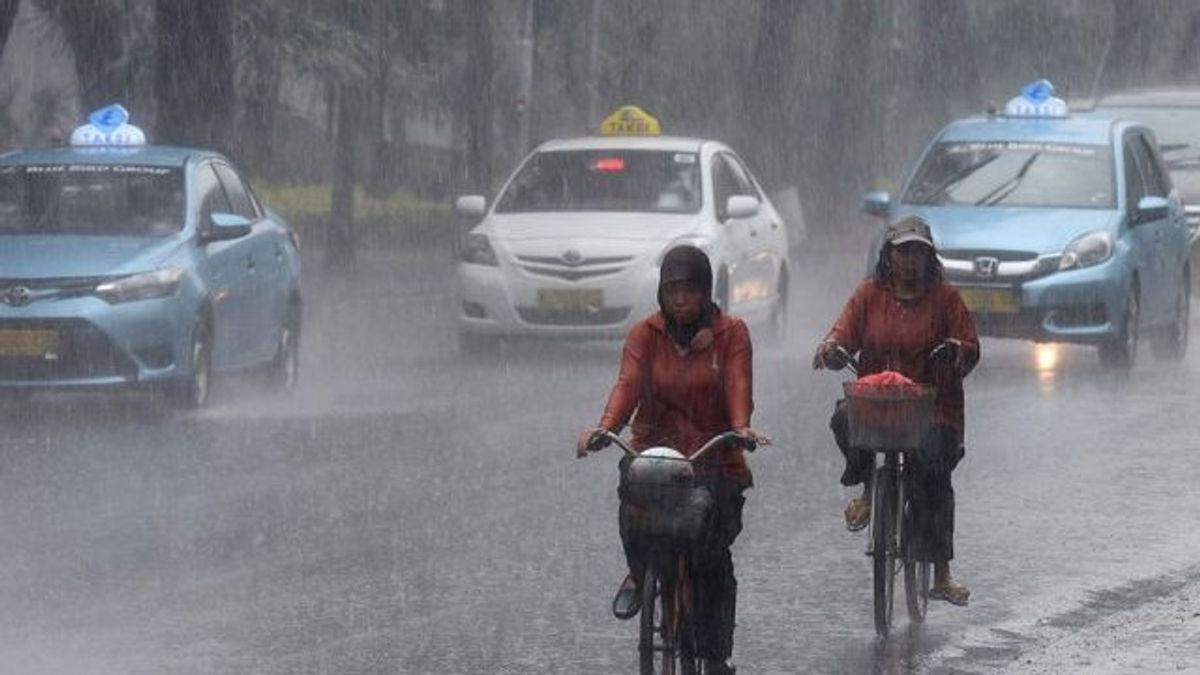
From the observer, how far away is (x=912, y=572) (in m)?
10.4

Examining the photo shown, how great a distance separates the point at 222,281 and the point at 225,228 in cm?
31

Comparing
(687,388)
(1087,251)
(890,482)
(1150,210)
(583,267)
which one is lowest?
(583,267)

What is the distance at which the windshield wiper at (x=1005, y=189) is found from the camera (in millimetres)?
20906

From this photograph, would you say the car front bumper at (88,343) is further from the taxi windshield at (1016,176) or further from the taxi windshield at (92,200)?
the taxi windshield at (1016,176)

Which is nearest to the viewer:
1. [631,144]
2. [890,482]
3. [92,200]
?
[890,482]

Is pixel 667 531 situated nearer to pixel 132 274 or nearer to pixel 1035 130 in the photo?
pixel 132 274

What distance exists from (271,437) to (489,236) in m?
5.30

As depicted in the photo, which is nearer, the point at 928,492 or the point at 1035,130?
the point at 928,492

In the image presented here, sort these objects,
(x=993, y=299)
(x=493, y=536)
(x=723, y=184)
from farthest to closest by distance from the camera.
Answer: (x=723, y=184) → (x=993, y=299) → (x=493, y=536)

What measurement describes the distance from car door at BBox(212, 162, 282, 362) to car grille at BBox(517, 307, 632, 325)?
2.23 m

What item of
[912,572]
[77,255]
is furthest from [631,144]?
[912,572]

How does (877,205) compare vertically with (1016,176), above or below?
below

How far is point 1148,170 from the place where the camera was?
21984 millimetres

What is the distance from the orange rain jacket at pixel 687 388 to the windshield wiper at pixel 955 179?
41.8 ft
